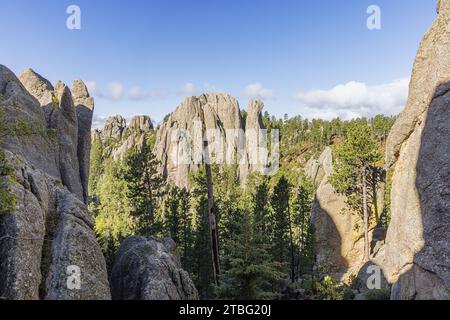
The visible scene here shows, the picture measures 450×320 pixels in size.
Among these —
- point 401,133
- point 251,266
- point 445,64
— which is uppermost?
point 445,64

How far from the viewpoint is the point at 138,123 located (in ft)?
650

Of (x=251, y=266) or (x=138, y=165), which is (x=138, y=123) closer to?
(x=138, y=165)

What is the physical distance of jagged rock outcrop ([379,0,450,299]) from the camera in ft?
45.5

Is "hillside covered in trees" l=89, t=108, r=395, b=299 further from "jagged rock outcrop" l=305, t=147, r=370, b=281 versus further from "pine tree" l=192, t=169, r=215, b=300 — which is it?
"jagged rock outcrop" l=305, t=147, r=370, b=281

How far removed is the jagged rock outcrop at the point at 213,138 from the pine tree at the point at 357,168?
81.6 metres

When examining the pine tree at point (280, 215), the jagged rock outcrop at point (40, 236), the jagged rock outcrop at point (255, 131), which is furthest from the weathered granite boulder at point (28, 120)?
the jagged rock outcrop at point (255, 131)

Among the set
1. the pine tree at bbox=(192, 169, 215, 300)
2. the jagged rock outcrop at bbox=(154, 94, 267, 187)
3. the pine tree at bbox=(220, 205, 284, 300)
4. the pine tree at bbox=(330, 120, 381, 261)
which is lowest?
the pine tree at bbox=(192, 169, 215, 300)

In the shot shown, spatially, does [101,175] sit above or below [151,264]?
above

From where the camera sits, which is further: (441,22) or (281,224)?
(281,224)

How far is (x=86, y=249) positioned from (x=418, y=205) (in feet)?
49.1

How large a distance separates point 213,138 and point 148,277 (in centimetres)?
11656

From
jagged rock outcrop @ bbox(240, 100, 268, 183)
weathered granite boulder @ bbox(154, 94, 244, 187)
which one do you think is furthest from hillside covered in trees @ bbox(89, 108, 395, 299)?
jagged rock outcrop @ bbox(240, 100, 268, 183)

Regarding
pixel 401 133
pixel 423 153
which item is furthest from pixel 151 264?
pixel 401 133

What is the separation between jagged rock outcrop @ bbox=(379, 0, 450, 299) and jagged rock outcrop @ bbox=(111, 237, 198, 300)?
36.4ft
